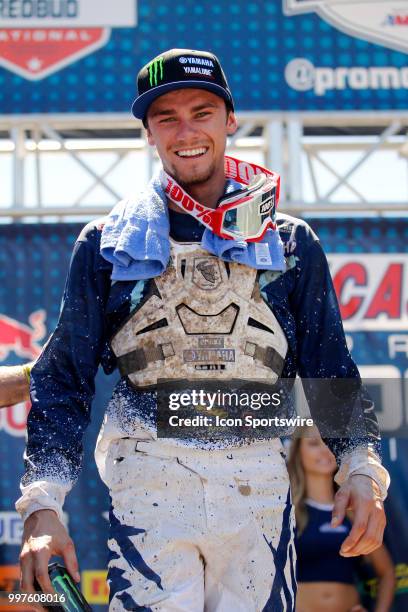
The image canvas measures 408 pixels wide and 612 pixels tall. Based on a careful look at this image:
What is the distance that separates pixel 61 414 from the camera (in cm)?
250

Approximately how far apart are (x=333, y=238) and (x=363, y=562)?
162 centimetres

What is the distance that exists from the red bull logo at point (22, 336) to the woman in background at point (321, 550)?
1.39 meters

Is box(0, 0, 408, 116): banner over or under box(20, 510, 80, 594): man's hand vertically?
over

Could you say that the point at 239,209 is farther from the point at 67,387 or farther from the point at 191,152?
the point at 67,387

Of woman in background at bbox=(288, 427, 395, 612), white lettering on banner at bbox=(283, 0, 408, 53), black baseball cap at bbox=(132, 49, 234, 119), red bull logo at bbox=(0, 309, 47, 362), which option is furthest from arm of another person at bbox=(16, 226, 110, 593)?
white lettering on banner at bbox=(283, 0, 408, 53)

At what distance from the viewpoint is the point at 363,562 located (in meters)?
4.89

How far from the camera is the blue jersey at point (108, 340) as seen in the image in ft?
8.11

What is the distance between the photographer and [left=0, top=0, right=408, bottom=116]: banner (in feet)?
16.9

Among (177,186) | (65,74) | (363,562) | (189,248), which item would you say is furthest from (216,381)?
(65,74)

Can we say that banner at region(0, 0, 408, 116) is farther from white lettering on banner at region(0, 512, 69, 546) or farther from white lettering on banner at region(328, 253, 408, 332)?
white lettering on banner at region(0, 512, 69, 546)

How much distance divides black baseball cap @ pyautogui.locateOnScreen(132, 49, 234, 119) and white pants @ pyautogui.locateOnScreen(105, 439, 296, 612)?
0.94 m

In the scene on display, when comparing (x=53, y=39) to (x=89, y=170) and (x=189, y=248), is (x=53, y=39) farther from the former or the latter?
(x=189, y=248)

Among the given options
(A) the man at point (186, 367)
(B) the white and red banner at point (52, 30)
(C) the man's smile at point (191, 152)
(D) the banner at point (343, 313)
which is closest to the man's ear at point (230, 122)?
(A) the man at point (186, 367)

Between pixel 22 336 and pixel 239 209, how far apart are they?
2607 millimetres
